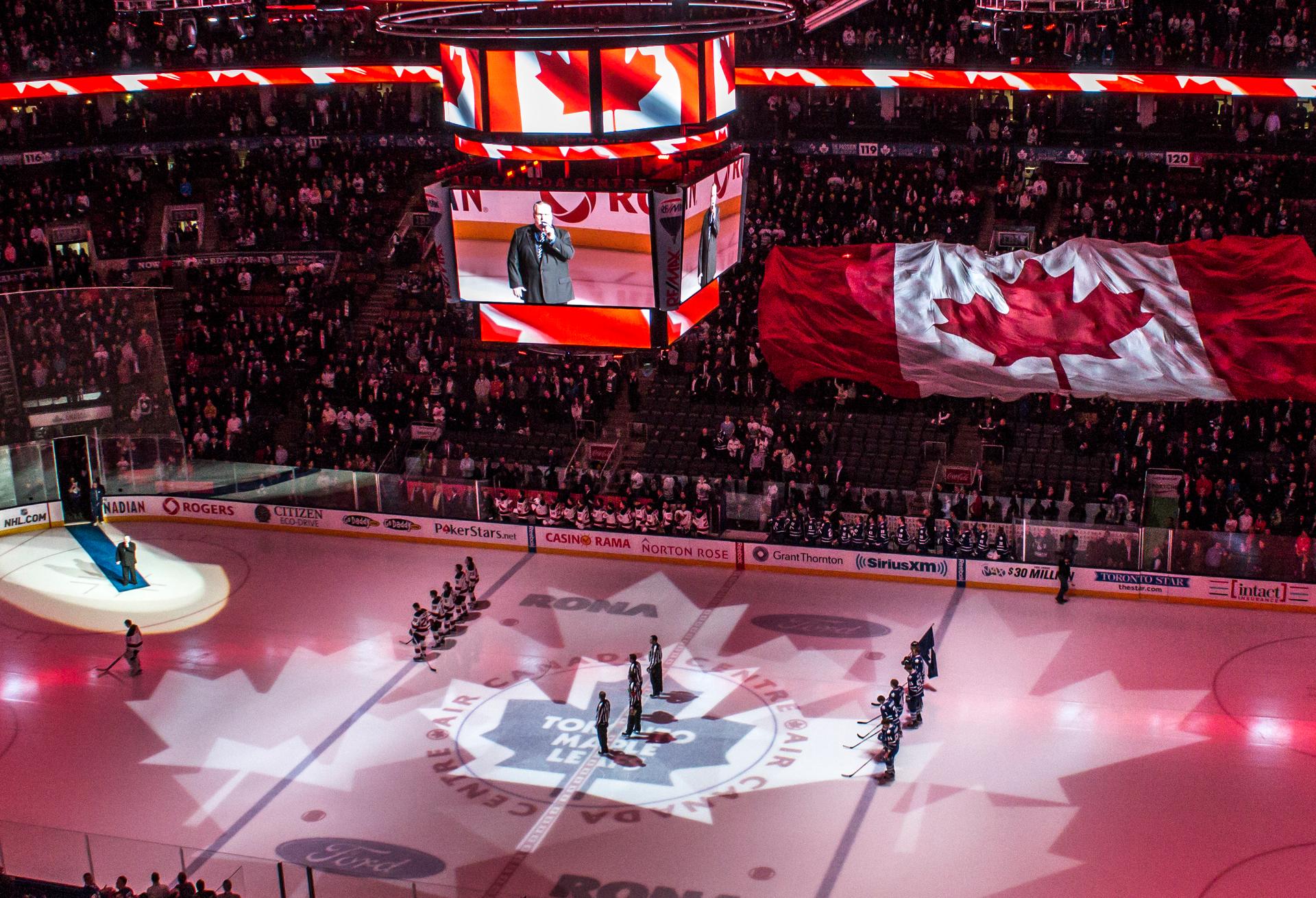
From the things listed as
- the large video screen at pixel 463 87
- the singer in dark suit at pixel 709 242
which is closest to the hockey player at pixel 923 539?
the singer in dark suit at pixel 709 242

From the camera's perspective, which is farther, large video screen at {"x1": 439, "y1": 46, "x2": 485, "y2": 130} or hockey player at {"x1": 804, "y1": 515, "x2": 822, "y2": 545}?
hockey player at {"x1": 804, "y1": 515, "x2": 822, "y2": 545}

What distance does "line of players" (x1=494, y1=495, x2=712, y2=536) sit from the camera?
3278cm

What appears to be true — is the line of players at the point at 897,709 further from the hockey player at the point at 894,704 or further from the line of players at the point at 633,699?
the line of players at the point at 633,699

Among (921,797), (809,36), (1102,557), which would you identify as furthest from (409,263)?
(921,797)

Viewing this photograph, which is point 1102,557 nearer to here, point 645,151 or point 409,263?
point 645,151

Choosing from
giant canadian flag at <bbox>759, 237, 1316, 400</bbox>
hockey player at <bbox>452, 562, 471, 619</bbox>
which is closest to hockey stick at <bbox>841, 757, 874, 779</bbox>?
giant canadian flag at <bbox>759, 237, 1316, 400</bbox>

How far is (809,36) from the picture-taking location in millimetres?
40562

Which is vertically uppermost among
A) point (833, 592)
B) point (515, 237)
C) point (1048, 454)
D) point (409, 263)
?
point (515, 237)

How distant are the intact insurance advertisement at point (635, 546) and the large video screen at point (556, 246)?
12.9 meters

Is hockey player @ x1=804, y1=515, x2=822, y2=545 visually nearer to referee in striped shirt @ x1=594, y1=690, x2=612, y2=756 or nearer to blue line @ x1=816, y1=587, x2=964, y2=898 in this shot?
referee in striped shirt @ x1=594, y1=690, x2=612, y2=756

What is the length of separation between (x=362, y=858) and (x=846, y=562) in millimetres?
13739

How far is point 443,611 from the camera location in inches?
1144

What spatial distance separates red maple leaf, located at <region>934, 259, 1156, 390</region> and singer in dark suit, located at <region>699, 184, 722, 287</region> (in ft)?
13.3

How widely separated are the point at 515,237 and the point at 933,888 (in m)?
10.6
